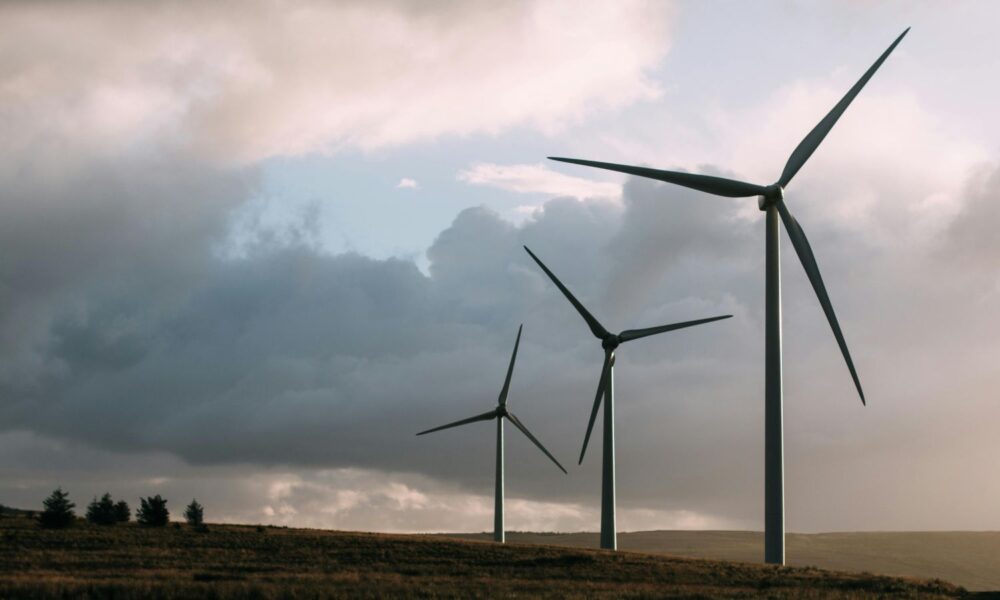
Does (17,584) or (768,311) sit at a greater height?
(768,311)

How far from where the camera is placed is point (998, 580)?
138250mm

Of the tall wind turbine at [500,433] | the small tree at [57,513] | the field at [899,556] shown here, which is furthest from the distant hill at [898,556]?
the small tree at [57,513]

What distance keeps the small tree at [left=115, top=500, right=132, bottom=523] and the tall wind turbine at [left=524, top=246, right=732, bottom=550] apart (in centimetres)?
4830

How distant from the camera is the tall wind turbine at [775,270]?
219 ft

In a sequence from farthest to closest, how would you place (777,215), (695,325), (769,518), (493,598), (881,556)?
(881,556) < (695,325) < (777,215) < (769,518) < (493,598)

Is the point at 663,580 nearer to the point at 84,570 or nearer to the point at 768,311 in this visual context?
the point at 768,311

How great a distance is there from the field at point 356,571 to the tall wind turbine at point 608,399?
33.8 feet

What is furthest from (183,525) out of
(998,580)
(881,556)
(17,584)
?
(881,556)

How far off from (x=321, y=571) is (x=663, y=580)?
63.9ft

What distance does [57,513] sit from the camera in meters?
99.9

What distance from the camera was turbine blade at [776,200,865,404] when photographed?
64.3m

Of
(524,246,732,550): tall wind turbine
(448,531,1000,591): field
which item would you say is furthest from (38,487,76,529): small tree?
(448,531,1000,591): field

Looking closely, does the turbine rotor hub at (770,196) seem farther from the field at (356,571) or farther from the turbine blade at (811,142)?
the field at (356,571)

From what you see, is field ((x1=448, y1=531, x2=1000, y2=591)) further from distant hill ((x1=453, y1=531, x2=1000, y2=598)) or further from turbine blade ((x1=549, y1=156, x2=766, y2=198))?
turbine blade ((x1=549, y1=156, x2=766, y2=198))
